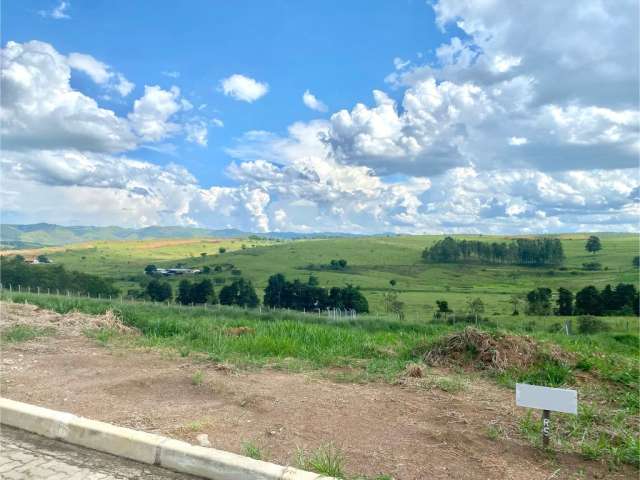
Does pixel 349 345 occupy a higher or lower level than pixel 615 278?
higher

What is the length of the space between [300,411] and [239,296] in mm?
61228

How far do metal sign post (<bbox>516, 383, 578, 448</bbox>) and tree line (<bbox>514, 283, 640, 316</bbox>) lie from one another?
52.2 meters

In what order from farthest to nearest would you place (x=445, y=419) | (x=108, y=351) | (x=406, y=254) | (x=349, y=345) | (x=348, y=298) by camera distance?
1. (x=406, y=254)
2. (x=348, y=298)
3. (x=349, y=345)
4. (x=108, y=351)
5. (x=445, y=419)

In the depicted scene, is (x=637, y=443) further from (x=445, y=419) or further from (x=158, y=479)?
(x=158, y=479)

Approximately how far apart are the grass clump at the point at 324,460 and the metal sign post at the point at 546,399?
191 centimetres

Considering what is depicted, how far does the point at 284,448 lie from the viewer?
493cm

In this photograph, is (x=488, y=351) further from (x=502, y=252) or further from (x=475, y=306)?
(x=502, y=252)

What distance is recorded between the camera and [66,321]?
41.5ft

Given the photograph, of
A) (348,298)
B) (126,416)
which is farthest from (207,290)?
(126,416)

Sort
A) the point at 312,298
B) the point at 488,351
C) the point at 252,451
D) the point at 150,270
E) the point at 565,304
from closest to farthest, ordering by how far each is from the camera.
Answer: the point at 252,451 → the point at 488,351 → the point at 565,304 → the point at 312,298 → the point at 150,270

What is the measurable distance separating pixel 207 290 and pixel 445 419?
6357 centimetres

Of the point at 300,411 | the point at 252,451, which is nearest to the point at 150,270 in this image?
the point at 300,411

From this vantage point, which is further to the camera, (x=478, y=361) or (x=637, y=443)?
(x=478, y=361)

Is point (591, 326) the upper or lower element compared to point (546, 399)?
lower
